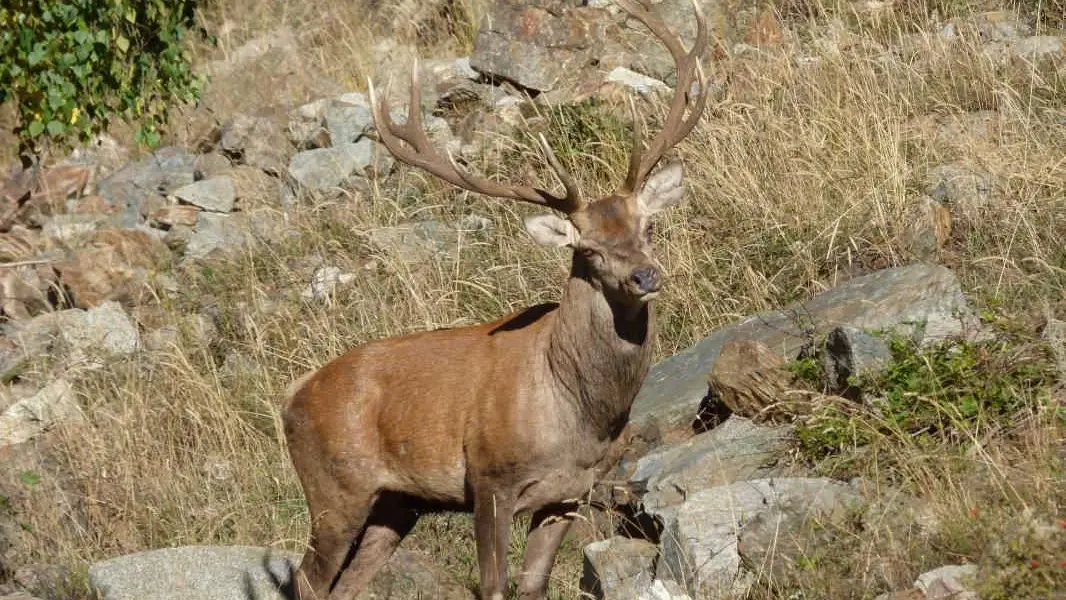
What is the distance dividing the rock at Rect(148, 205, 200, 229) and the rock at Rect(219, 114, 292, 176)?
700 mm

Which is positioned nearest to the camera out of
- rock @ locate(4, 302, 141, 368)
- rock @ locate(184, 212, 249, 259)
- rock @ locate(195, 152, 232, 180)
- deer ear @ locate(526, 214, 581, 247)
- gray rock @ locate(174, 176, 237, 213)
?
deer ear @ locate(526, 214, 581, 247)

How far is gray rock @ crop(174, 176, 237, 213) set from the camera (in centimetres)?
1232

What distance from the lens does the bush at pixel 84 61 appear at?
9.30 m

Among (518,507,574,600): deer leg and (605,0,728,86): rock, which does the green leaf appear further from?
(605,0,728,86): rock

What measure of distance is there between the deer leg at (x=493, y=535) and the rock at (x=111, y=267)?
535 centimetres

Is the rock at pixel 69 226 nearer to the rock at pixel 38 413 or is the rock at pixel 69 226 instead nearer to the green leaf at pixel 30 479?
the rock at pixel 38 413

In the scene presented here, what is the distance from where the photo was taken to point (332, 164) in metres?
11.9

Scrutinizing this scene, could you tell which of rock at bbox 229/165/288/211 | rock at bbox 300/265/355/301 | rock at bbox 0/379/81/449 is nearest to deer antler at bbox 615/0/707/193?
rock at bbox 300/265/355/301

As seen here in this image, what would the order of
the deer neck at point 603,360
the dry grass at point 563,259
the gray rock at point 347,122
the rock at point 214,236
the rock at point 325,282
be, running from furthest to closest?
the gray rock at point 347,122, the rock at point 214,236, the rock at point 325,282, the dry grass at point 563,259, the deer neck at point 603,360

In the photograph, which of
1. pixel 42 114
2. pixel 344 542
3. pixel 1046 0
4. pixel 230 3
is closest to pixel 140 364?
pixel 42 114

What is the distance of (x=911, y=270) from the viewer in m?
7.55

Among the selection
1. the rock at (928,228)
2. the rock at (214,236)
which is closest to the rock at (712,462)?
the rock at (928,228)

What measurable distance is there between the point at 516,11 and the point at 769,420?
646cm

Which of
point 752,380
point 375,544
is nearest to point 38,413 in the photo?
point 375,544
